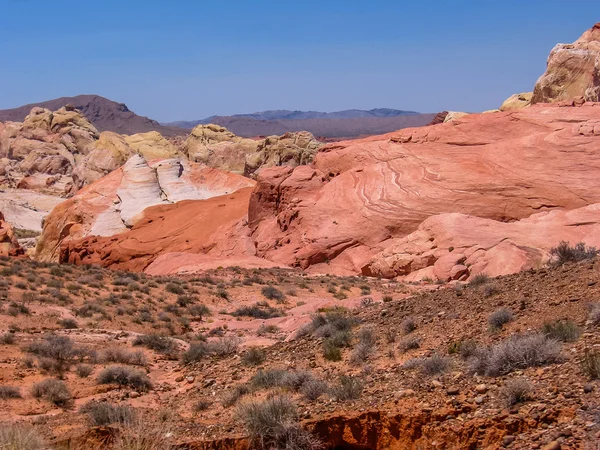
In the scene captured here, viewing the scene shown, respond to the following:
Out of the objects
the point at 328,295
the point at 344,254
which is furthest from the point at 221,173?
the point at 328,295

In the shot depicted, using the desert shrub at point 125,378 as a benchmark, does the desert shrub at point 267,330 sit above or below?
below

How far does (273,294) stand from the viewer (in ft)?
65.8

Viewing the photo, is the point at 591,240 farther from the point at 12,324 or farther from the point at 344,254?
the point at 12,324

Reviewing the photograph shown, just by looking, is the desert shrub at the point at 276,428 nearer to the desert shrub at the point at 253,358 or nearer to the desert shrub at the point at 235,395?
the desert shrub at the point at 235,395

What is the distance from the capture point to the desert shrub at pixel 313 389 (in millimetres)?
7559

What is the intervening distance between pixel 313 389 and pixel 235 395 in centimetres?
133

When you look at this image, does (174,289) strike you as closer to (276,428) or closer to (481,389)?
Result: (276,428)

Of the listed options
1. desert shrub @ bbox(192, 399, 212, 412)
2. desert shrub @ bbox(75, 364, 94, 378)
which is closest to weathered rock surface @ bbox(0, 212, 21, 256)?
desert shrub @ bbox(75, 364, 94, 378)

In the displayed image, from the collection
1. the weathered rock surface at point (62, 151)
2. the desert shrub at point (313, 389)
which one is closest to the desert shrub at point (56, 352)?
the desert shrub at point (313, 389)

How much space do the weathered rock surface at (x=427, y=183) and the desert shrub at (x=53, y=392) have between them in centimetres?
1643

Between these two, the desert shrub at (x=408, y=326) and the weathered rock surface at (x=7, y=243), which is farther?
the weathered rock surface at (x=7, y=243)

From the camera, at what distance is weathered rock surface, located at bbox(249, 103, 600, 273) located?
83.3 feet

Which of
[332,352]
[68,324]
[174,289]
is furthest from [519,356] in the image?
[174,289]

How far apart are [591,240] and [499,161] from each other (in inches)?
261
